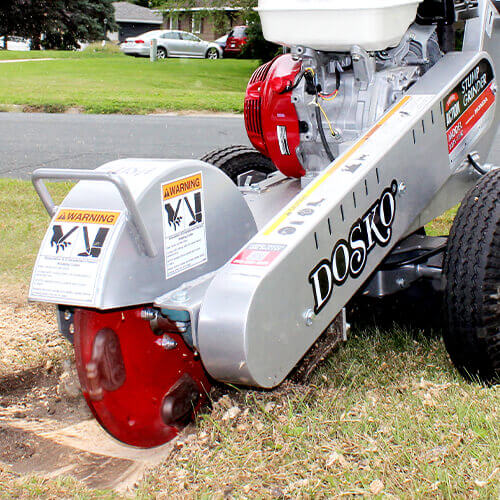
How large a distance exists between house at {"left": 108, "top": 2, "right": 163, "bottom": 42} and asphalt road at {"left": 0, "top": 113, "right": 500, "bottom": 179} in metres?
47.2

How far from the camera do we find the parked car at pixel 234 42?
113 feet

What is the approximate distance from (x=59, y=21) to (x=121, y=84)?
2175cm

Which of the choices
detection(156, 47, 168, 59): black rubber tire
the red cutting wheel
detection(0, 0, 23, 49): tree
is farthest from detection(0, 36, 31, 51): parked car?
the red cutting wheel

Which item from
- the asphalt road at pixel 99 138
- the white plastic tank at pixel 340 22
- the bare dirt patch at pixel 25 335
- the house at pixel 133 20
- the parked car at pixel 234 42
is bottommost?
the house at pixel 133 20

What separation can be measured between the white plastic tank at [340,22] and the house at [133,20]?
188 ft

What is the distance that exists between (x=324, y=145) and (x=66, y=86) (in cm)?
1600

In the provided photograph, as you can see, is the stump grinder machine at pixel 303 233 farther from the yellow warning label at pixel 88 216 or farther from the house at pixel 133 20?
the house at pixel 133 20

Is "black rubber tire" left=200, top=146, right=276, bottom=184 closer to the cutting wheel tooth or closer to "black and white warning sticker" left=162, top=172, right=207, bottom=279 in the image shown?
"black and white warning sticker" left=162, top=172, right=207, bottom=279

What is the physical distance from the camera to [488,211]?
2.71 metres

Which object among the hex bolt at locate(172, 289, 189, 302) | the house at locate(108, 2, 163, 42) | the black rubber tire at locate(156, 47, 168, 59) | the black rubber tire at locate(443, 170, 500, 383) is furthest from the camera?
the house at locate(108, 2, 163, 42)

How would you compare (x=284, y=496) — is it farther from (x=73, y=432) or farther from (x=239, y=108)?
(x=239, y=108)

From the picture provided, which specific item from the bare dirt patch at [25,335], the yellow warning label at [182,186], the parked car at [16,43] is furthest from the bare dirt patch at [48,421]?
the parked car at [16,43]

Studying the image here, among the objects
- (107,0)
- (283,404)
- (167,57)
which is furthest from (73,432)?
(107,0)

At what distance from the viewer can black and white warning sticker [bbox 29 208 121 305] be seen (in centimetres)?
234
